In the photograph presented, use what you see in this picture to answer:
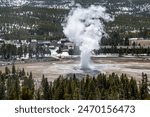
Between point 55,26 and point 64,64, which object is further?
point 55,26

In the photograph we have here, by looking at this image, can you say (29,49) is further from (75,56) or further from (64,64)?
(64,64)

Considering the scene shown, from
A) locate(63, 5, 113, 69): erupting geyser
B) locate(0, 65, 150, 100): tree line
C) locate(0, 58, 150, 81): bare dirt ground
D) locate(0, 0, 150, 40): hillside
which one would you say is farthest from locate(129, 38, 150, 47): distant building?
locate(0, 65, 150, 100): tree line

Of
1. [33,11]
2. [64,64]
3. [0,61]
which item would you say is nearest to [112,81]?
[64,64]

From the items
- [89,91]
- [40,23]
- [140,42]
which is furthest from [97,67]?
[40,23]

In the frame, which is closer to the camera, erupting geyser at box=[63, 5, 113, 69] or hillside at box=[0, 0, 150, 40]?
erupting geyser at box=[63, 5, 113, 69]

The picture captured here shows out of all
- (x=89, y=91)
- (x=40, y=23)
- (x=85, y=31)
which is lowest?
(x=40, y=23)

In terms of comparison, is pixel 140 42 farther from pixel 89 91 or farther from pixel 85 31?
pixel 89 91

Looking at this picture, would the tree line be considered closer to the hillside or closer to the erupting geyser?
the erupting geyser

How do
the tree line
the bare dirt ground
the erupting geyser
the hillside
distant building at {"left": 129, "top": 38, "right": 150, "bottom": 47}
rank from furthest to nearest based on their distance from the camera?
the hillside, distant building at {"left": 129, "top": 38, "right": 150, "bottom": 47}, the erupting geyser, the bare dirt ground, the tree line
